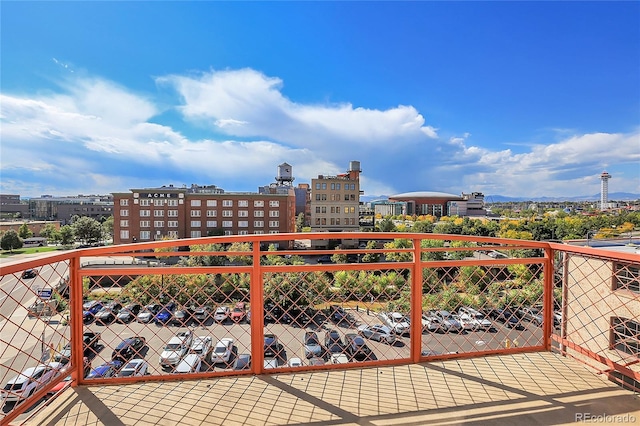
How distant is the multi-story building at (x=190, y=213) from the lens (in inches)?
1057

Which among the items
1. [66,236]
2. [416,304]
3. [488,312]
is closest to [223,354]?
[416,304]

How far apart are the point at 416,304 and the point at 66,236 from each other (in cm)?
3594

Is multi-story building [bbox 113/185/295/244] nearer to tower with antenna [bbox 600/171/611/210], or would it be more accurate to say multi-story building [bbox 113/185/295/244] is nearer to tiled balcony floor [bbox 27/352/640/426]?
tiled balcony floor [bbox 27/352/640/426]

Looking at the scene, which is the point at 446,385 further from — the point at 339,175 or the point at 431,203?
the point at 431,203

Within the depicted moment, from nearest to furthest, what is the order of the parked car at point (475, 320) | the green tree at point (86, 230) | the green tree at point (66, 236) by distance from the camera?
the parked car at point (475, 320) < the green tree at point (66, 236) < the green tree at point (86, 230)

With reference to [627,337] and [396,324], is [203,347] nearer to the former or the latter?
[396,324]

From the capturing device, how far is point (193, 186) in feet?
137

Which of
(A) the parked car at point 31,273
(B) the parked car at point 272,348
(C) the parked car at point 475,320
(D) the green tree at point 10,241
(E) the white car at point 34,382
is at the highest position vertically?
(A) the parked car at point 31,273

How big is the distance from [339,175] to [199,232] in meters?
13.6

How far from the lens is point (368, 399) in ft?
5.64

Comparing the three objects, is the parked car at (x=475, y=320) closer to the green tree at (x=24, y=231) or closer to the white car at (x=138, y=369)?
the white car at (x=138, y=369)

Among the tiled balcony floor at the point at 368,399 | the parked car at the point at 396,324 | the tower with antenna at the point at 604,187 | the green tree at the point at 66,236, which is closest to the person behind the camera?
the tiled balcony floor at the point at 368,399

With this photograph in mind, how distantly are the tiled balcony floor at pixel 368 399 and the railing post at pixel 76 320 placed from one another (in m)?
0.10

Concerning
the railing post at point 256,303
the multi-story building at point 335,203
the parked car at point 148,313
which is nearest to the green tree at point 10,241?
the multi-story building at point 335,203
